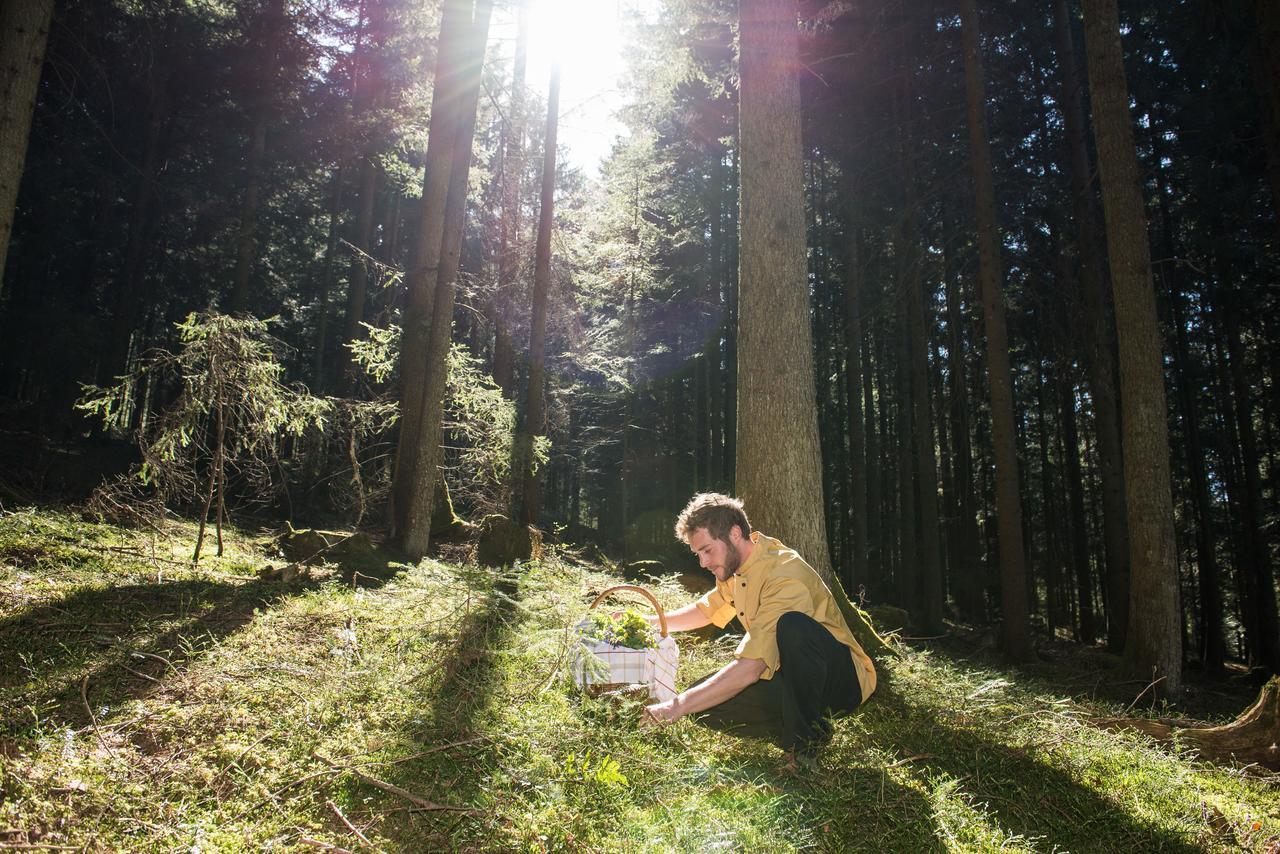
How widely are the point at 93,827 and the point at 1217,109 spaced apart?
18.3 metres

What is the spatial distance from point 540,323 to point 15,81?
1088 centimetres

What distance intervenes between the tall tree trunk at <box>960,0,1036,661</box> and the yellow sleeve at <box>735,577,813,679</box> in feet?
27.3

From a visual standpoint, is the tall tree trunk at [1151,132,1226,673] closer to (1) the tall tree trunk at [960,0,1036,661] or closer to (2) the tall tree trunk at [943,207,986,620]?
(2) the tall tree trunk at [943,207,986,620]

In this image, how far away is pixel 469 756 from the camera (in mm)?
Result: 3082

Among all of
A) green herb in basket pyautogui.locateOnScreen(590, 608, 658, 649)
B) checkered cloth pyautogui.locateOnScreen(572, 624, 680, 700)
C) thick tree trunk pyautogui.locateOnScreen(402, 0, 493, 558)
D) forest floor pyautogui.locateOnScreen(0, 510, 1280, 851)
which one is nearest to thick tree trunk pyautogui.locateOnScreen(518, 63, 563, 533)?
thick tree trunk pyautogui.locateOnScreen(402, 0, 493, 558)

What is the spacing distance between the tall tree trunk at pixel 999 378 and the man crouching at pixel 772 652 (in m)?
8.15

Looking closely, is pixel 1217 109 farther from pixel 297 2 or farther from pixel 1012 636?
pixel 297 2

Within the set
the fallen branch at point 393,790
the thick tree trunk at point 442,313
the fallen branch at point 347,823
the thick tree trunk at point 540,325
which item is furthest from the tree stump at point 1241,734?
the thick tree trunk at point 540,325

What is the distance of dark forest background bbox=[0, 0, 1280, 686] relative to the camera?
11.4 metres

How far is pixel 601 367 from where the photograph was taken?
21.0 meters

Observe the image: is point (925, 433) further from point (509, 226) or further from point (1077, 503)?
point (509, 226)

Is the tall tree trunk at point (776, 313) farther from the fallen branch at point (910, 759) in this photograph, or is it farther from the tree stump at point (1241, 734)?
the fallen branch at point (910, 759)

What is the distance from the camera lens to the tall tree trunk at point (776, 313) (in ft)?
19.3

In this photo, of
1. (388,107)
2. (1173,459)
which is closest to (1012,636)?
(1173,459)
